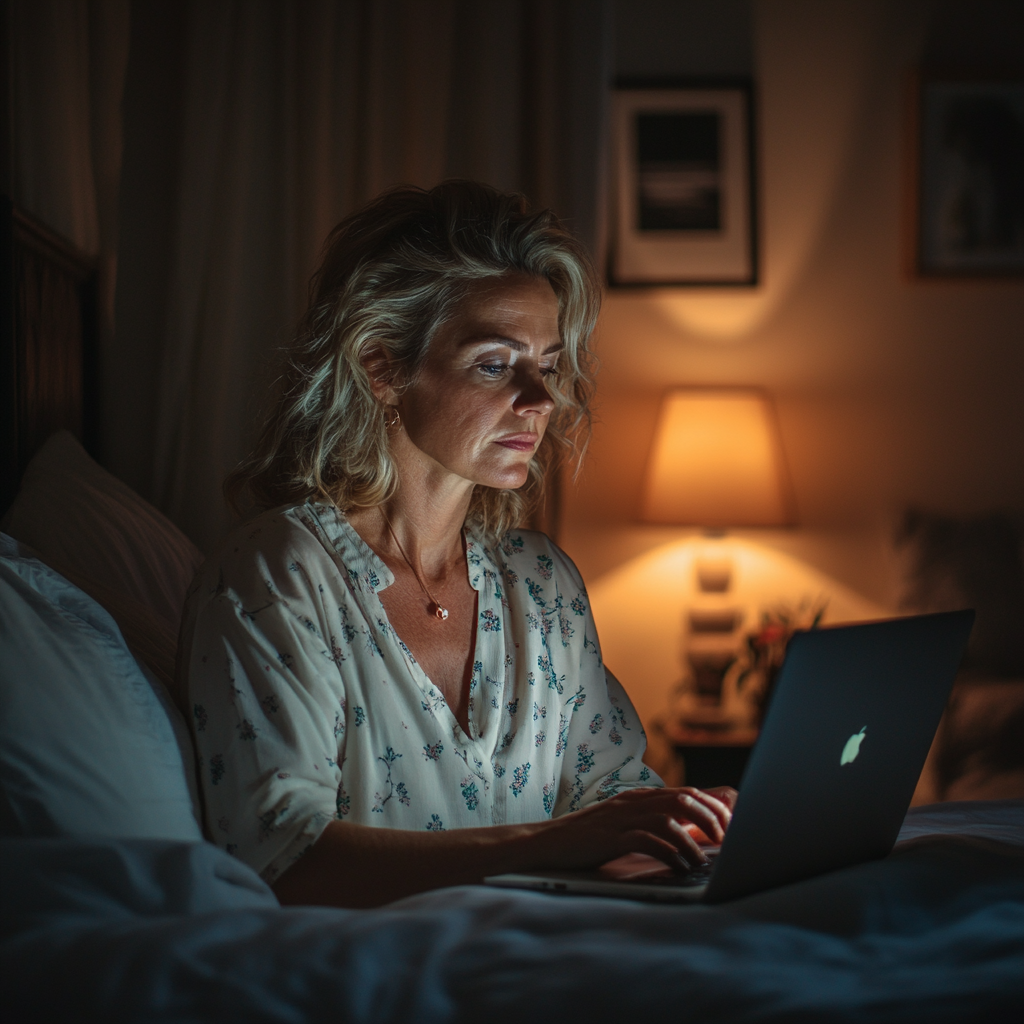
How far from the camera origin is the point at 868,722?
32.9 inches

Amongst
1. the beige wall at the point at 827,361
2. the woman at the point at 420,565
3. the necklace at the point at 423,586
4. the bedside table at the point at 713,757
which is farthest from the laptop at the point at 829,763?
the beige wall at the point at 827,361

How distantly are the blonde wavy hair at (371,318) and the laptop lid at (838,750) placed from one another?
2.37 ft

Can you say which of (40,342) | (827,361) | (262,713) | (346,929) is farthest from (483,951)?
(827,361)

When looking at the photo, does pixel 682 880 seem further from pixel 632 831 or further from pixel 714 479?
pixel 714 479

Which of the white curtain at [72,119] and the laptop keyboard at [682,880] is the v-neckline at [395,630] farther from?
the white curtain at [72,119]

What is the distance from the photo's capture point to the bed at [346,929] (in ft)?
2.09

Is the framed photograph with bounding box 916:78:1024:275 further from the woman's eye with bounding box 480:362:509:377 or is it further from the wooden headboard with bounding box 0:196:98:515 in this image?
the wooden headboard with bounding box 0:196:98:515

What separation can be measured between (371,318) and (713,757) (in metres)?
1.51

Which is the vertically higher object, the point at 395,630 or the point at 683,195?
the point at 683,195

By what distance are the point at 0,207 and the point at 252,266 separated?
0.78 meters

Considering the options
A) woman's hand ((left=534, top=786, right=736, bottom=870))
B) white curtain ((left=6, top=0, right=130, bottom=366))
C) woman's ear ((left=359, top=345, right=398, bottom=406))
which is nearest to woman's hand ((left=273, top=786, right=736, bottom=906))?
woman's hand ((left=534, top=786, right=736, bottom=870))

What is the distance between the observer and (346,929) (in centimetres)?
70

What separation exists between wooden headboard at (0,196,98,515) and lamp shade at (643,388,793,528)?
Answer: 4.25 feet

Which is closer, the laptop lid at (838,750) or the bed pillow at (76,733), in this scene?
the laptop lid at (838,750)
